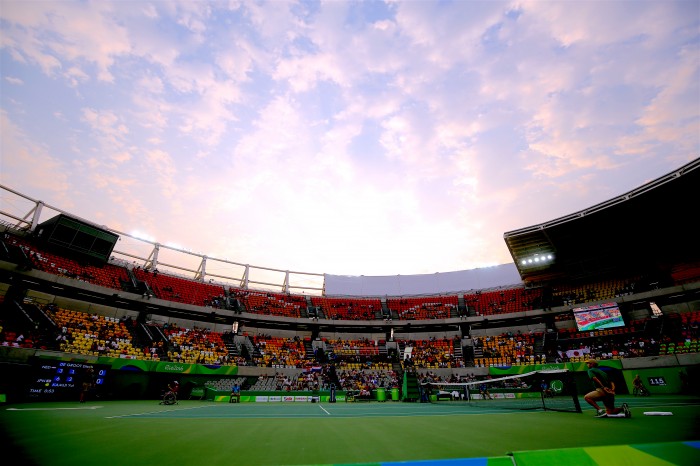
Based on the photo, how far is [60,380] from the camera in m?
19.5

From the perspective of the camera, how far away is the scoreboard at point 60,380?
1850 centimetres

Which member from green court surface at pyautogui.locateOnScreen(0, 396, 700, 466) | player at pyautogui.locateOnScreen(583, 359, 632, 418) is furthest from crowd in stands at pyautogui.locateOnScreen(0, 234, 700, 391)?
player at pyautogui.locateOnScreen(583, 359, 632, 418)

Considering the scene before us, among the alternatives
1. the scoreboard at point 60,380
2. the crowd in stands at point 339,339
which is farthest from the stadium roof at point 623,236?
the scoreboard at point 60,380

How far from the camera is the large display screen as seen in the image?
1346 inches

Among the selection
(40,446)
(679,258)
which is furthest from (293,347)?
(679,258)

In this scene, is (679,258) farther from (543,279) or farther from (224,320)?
(224,320)

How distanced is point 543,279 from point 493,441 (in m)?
45.4

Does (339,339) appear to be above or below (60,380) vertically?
above

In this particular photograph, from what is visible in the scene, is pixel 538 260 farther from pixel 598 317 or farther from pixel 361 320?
pixel 361 320

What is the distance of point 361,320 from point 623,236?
33596 millimetres

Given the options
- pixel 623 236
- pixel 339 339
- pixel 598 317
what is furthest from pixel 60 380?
pixel 623 236

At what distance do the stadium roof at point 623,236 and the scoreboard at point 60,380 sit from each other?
40106 mm

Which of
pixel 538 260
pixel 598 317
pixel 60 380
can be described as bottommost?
pixel 60 380

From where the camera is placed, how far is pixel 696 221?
3141cm
